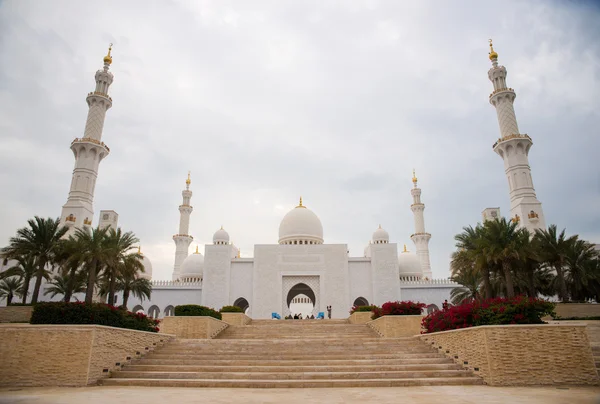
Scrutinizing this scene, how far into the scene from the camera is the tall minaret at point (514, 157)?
3030cm

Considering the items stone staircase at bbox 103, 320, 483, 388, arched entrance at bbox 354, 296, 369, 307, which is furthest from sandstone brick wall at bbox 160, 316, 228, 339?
arched entrance at bbox 354, 296, 369, 307

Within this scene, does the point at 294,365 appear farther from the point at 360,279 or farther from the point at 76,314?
the point at 360,279

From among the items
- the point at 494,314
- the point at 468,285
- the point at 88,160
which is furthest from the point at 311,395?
the point at 88,160

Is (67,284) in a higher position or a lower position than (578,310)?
higher

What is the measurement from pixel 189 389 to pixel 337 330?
442 inches

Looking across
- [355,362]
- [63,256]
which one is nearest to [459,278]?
[355,362]

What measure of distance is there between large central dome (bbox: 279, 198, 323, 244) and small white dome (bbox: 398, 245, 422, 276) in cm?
792

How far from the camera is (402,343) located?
11.9m

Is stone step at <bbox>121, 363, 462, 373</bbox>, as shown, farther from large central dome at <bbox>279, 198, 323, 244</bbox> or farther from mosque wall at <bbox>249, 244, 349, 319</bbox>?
large central dome at <bbox>279, 198, 323, 244</bbox>

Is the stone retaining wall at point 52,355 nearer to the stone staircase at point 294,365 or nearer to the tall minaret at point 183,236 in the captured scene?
the stone staircase at point 294,365

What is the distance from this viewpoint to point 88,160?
3234 cm

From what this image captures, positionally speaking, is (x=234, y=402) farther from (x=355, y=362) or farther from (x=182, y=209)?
(x=182, y=209)

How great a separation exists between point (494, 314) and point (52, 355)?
1009cm

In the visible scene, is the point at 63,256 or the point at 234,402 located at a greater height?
the point at 63,256
